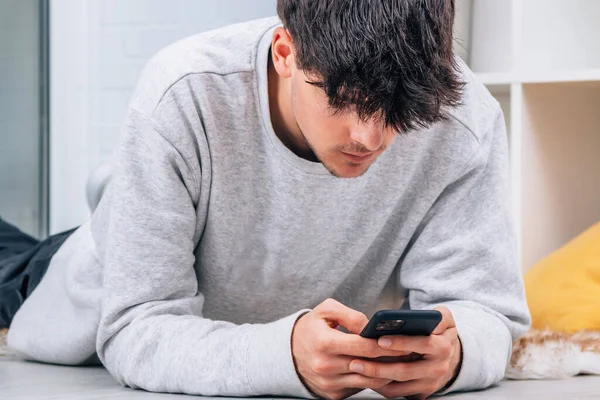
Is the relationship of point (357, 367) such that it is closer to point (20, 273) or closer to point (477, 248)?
point (477, 248)

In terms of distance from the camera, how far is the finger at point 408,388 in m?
0.95

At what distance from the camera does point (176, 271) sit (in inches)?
41.0

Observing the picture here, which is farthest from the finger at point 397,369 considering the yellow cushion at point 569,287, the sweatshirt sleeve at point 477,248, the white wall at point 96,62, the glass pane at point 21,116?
the glass pane at point 21,116

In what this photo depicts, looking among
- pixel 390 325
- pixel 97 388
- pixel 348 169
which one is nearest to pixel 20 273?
pixel 97 388

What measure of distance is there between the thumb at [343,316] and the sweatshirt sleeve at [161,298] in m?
0.05

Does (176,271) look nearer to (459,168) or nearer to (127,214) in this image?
(127,214)

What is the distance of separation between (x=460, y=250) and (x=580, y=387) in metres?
0.21

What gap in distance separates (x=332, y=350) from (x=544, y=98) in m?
0.94

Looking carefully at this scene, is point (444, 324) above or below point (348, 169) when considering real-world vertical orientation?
below

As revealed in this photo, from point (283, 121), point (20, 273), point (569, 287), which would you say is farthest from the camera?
point (20, 273)

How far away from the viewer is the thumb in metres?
0.91

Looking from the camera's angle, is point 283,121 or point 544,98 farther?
point 544,98

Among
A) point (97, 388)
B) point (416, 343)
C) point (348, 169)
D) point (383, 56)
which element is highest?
point (383, 56)

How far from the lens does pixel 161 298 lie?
3.43 ft
